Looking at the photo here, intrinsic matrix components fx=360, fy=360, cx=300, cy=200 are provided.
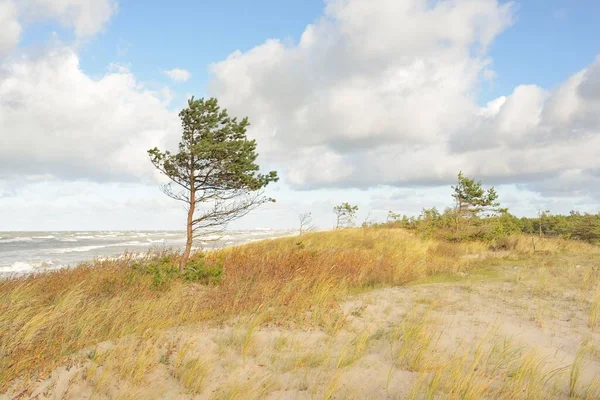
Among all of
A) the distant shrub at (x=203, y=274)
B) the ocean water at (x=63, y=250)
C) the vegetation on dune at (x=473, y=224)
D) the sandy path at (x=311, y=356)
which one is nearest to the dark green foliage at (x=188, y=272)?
the distant shrub at (x=203, y=274)

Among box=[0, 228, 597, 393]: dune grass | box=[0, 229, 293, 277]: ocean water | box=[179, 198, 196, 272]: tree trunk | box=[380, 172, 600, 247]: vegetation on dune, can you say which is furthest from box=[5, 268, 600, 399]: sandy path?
box=[380, 172, 600, 247]: vegetation on dune

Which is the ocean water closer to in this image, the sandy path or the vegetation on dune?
the sandy path

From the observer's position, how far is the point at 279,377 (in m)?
4.52

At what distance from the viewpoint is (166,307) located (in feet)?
22.1

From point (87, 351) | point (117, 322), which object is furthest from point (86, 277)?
point (87, 351)

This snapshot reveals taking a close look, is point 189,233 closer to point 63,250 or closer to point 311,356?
point 311,356

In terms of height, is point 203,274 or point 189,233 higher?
point 189,233

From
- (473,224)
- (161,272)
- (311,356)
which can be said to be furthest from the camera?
(473,224)

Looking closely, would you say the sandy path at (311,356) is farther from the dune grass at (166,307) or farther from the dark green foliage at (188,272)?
the dark green foliage at (188,272)

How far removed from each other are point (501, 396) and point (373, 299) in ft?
16.2

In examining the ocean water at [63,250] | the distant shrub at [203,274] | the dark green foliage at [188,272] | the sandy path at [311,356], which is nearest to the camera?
the sandy path at [311,356]

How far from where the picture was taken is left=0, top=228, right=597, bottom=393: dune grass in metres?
4.64

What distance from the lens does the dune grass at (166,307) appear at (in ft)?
15.2

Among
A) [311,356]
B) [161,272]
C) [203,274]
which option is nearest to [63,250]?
[161,272]
